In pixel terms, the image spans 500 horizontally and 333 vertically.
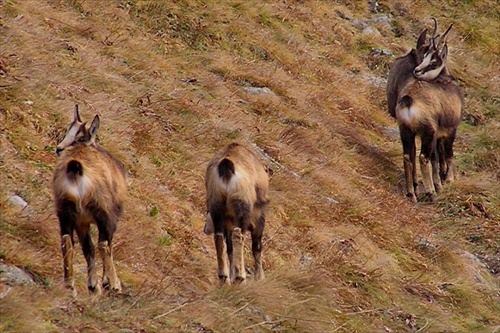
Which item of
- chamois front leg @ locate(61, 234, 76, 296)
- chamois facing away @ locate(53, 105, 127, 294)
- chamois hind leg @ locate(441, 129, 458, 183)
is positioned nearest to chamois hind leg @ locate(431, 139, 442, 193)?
chamois hind leg @ locate(441, 129, 458, 183)

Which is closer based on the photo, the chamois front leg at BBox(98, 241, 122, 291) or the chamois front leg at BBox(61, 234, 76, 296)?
the chamois front leg at BBox(61, 234, 76, 296)

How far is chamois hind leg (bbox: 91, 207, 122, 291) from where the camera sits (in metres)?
8.04

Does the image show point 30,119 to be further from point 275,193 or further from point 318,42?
point 318,42

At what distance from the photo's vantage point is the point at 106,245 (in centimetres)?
816

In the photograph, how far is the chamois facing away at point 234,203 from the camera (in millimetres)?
8789

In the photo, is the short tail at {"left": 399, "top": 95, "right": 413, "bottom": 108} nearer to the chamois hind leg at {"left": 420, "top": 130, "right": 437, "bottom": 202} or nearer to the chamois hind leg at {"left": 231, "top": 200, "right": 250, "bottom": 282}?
the chamois hind leg at {"left": 420, "top": 130, "right": 437, "bottom": 202}

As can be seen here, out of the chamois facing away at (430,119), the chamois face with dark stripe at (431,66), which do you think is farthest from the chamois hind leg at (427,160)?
the chamois face with dark stripe at (431,66)

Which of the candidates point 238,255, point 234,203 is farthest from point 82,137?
point 238,255

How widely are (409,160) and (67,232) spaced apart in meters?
7.53

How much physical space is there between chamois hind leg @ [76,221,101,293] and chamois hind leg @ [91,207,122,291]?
11 cm

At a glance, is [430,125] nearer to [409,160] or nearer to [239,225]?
[409,160]

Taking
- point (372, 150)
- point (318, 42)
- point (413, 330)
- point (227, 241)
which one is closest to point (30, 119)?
point (227, 241)

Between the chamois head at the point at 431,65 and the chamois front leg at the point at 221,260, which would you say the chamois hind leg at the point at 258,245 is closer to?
the chamois front leg at the point at 221,260

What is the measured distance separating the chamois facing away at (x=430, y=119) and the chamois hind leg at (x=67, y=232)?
24.0 feet
